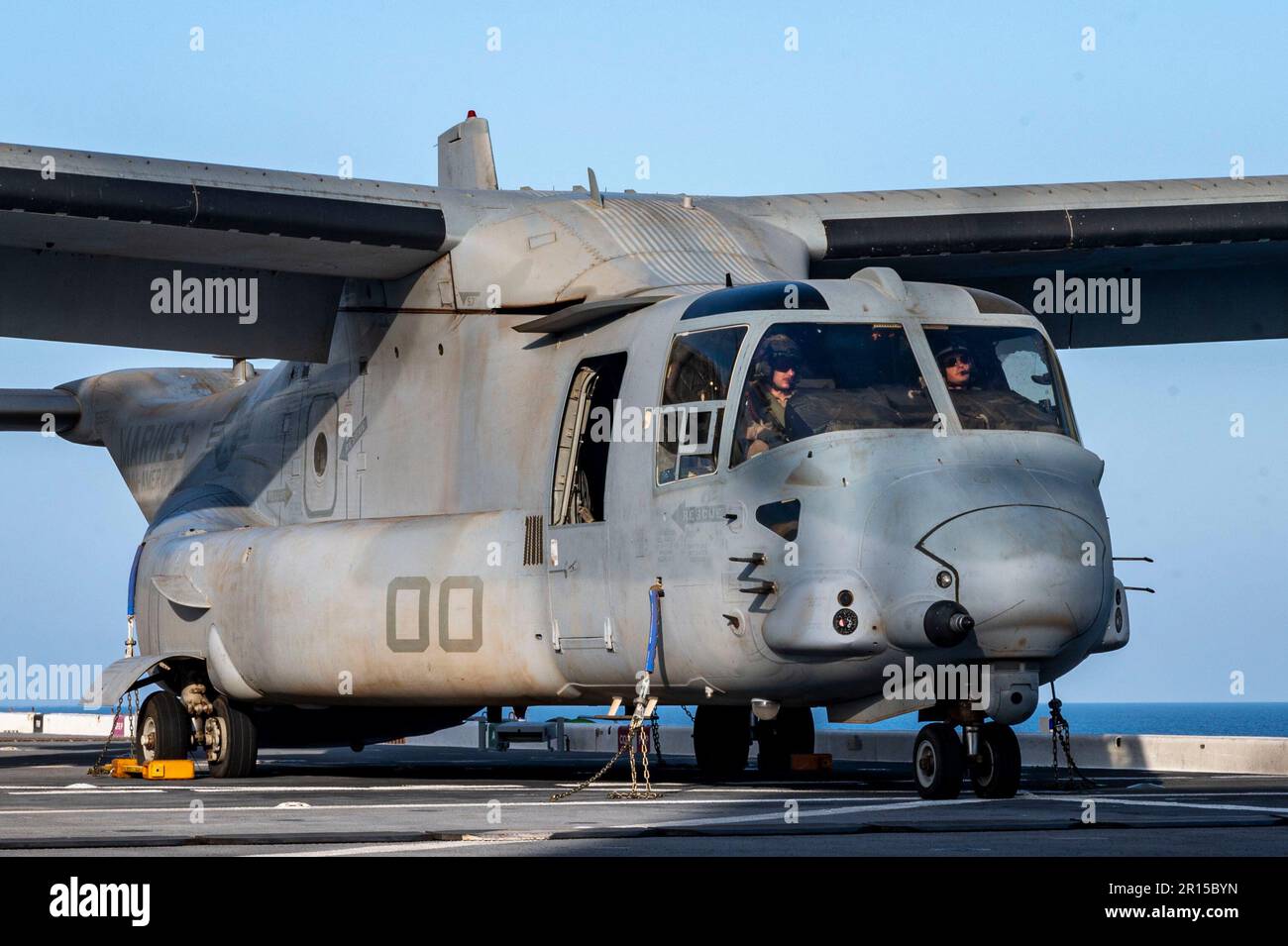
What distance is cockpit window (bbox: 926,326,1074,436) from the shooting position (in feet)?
41.1

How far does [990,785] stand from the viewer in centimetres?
1200

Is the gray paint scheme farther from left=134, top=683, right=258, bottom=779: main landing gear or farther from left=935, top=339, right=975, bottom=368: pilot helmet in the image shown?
left=134, top=683, right=258, bottom=779: main landing gear

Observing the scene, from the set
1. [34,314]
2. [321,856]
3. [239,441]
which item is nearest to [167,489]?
[239,441]

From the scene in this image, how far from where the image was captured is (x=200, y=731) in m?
17.7

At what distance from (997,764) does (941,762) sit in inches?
15.1

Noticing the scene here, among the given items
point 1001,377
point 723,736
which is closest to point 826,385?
point 1001,377

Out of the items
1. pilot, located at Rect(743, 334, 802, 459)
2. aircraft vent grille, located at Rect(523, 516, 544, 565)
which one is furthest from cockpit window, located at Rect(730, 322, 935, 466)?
aircraft vent grille, located at Rect(523, 516, 544, 565)

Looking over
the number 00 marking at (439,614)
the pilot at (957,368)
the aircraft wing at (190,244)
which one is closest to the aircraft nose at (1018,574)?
the pilot at (957,368)

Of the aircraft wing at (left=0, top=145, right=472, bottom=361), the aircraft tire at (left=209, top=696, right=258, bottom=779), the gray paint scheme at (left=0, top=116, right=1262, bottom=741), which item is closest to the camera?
the gray paint scheme at (left=0, top=116, right=1262, bottom=741)

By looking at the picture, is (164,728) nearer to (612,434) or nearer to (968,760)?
(612,434)

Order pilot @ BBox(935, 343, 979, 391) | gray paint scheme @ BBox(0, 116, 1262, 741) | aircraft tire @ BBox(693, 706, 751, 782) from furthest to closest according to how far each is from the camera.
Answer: aircraft tire @ BBox(693, 706, 751, 782) → pilot @ BBox(935, 343, 979, 391) → gray paint scheme @ BBox(0, 116, 1262, 741)

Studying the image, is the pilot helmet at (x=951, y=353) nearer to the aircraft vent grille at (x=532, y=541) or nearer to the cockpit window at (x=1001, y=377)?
the cockpit window at (x=1001, y=377)

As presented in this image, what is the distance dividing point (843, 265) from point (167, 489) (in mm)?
8264
